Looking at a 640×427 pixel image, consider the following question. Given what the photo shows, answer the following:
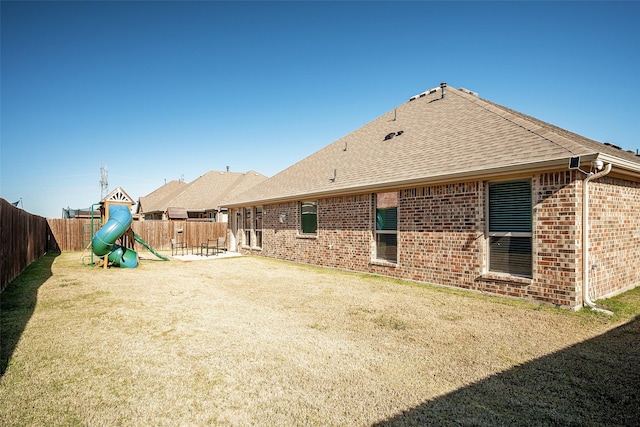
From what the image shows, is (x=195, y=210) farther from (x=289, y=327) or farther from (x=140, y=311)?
(x=289, y=327)

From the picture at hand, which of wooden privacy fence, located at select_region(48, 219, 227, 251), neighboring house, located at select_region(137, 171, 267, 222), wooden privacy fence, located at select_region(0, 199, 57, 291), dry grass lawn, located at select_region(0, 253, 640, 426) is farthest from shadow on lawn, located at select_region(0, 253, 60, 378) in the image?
neighboring house, located at select_region(137, 171, 267, 222)

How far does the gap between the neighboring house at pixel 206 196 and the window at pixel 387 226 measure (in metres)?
19.8

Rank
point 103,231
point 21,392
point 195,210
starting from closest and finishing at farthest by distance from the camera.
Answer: point 21,392 < point 103,231 < point 195,210

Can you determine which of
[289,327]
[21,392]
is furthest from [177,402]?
[289,327]

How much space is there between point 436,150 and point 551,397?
752 centimetres

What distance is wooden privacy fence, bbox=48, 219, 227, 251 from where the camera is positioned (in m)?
21.4

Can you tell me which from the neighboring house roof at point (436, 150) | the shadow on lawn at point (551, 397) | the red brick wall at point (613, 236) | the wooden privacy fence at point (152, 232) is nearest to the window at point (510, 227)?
the neighboring house roof at point (436, 150)

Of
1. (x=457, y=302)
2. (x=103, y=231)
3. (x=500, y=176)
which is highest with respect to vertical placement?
(x=500, y=176)

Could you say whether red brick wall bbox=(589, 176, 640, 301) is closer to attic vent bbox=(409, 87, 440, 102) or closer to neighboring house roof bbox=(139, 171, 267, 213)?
attic vent bbox=(409, 87, 440, 102)

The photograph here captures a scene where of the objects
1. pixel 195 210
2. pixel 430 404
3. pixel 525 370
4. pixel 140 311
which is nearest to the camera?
pixel 430 404

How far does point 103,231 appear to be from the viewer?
12.5 metres

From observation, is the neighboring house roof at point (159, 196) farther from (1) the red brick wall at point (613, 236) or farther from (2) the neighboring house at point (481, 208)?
(1) the red brick wall at point (613, 236)

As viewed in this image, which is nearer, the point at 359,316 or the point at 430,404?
the point at 430,404

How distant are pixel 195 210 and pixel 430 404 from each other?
1198 inches
